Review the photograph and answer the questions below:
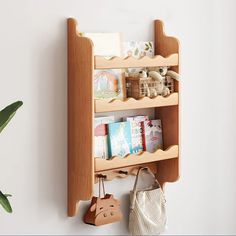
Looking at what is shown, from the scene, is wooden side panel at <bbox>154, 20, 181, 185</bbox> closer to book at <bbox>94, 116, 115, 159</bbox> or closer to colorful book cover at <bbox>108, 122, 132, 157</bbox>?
colorful book cover at <bbox>108, 122, 132, 157</bbox>

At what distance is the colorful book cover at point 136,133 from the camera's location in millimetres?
2611

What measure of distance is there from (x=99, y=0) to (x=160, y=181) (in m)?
0.88

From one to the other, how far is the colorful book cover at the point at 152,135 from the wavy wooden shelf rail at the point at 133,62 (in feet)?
0.94

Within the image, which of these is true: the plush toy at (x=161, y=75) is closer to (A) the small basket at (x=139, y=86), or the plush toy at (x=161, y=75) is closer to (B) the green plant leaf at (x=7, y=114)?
(A) the small basket at (x=139, y=86)

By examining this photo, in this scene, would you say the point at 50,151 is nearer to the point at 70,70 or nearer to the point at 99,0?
the point at 70,70

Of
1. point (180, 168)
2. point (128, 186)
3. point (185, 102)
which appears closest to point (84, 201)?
point (128, 186)

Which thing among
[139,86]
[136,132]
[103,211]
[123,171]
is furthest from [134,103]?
[103,211]

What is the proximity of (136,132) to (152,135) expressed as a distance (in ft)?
0.34

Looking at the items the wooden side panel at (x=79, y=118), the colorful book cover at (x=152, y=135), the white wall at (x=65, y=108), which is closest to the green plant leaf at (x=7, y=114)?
the white wall at (x=65, y=108)

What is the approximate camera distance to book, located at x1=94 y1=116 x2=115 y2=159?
8.16 feet

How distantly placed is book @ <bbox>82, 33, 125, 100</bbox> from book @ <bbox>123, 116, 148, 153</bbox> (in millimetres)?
143

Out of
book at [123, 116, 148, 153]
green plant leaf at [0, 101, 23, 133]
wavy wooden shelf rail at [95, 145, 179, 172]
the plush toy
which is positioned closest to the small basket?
the plush toy

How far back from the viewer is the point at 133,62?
8.07ft

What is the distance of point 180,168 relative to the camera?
8.92 ft
